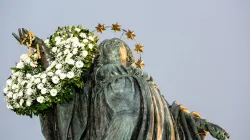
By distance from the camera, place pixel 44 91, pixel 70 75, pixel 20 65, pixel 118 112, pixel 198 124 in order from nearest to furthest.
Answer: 1. pixel 118 112
2. pixel 44 91
3. pixel 70 75
4. pixel 20 65
5. pixel 198 124

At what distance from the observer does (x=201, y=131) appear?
17.7 meters

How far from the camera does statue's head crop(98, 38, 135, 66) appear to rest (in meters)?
18.0

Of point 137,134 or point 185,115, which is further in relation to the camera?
point 185,115

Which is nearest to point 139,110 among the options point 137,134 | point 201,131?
point 137,134

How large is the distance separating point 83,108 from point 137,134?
4.85 ft

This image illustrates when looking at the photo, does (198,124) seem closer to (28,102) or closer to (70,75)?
(70,75)

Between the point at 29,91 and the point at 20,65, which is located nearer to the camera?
the point at 29,91

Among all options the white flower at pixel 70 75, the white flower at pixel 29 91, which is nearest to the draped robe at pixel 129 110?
the white flower at pixel 70 75

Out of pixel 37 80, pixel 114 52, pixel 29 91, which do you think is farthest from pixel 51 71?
pixel 114 52

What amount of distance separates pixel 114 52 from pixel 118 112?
5.88 ft

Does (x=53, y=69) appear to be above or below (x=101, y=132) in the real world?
above

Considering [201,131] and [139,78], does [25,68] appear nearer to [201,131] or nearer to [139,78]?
[139,78]

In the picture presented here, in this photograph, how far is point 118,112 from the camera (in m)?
16.8

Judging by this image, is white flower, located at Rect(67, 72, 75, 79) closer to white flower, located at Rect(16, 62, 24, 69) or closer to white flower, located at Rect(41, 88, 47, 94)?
white flower, located at Rect(41, 88, 47, 94)
